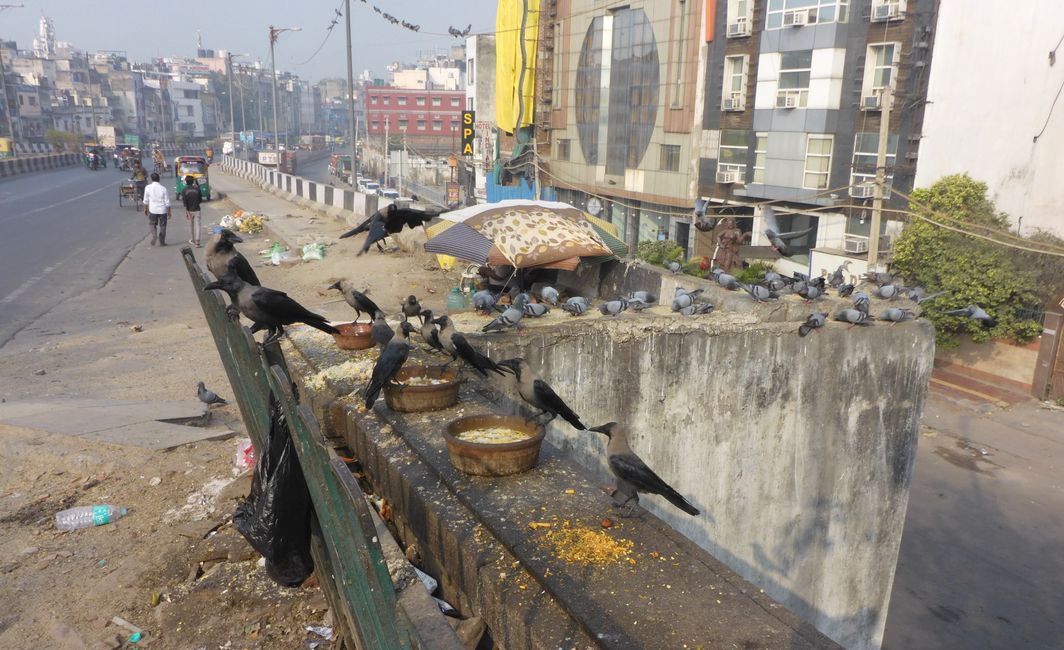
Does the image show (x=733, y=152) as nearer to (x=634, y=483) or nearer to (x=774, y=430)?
(x=774, y=430)

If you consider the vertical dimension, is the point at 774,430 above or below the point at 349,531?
below

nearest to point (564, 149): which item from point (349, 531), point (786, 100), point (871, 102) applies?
point (786, 100)

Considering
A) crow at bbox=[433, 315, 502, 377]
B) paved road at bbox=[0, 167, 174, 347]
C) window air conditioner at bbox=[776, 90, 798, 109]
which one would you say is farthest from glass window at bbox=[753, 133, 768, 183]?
crow at bbox=[433, 315, 502, 377]

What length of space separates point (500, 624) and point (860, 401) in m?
6.95

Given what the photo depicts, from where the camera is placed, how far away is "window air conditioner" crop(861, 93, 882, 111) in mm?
19688

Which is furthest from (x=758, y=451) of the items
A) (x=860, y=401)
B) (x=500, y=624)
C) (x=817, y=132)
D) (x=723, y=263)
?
(x=817, y=132)

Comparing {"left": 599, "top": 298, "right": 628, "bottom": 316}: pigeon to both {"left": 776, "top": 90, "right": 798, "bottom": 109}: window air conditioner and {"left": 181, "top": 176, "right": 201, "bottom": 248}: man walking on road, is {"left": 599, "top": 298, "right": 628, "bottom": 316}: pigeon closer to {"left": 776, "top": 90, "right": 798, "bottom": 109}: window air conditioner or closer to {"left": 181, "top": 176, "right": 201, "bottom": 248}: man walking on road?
{"left": 181, "top": 176, "right": 201, "bottom": 248}: man walking on road

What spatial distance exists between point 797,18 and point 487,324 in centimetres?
1797

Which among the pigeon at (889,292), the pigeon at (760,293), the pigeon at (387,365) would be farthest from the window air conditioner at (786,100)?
the pigeon at (387,365)

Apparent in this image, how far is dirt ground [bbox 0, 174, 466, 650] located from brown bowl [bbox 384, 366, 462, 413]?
4.01ft

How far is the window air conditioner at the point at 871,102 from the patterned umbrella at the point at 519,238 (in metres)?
12.8

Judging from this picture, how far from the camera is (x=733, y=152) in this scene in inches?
920

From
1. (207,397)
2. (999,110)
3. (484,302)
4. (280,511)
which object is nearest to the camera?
(280,511)

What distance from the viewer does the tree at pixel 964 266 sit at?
16.8 metres
